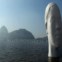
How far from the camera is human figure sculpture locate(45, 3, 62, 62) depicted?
2.36 ft

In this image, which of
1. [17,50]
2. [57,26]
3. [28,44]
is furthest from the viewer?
[17,50]

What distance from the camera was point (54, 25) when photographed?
2.40ft

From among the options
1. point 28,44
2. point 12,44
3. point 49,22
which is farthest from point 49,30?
point 12,44

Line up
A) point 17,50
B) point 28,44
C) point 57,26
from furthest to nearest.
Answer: point 17,50 < point 28,44 < point 57,26

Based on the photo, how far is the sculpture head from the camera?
718mm

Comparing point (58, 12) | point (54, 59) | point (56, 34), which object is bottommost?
point (54, 59)

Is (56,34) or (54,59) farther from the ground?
Answer: (56,34)

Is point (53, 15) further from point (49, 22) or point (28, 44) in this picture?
point (28, 44)

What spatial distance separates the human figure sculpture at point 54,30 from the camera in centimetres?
72

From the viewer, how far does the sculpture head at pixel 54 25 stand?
718mm

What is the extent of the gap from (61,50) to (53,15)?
0.21 m

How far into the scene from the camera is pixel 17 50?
516cm

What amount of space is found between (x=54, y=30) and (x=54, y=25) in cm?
3

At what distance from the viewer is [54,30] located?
2.40 feet
